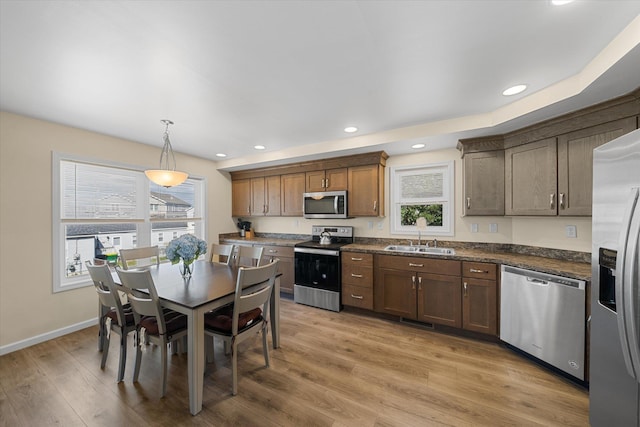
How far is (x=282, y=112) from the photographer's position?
2.58 metres

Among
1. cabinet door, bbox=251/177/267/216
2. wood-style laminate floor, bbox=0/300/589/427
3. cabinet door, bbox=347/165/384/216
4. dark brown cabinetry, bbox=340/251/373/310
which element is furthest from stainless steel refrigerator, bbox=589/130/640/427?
cabinet door, bbox=251/177/267/216

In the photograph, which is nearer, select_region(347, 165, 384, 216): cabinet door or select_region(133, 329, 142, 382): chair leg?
select_region(133, 329, 142, 382): chair leg

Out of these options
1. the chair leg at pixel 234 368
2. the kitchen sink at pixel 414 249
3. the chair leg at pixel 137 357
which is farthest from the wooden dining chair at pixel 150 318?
the kitchen sink at pixel 414 249

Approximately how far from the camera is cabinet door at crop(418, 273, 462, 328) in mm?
2725

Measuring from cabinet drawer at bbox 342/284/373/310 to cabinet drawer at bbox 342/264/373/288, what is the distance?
A: 0.22 ft

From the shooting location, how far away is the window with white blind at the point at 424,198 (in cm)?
341

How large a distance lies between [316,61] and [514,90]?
1.78 metres

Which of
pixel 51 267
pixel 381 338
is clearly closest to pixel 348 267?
pixel 381 338

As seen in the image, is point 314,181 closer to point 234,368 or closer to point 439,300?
point 439,300

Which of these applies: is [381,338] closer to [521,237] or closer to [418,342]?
A: [418,342]

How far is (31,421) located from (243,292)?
1569 mm

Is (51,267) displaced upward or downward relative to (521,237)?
downward

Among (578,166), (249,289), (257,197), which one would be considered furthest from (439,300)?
(257,197)

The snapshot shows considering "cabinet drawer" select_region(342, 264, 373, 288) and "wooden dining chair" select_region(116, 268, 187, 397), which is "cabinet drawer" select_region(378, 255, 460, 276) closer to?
"cabinet drawer" select_region(342, 264, 373, 288)
